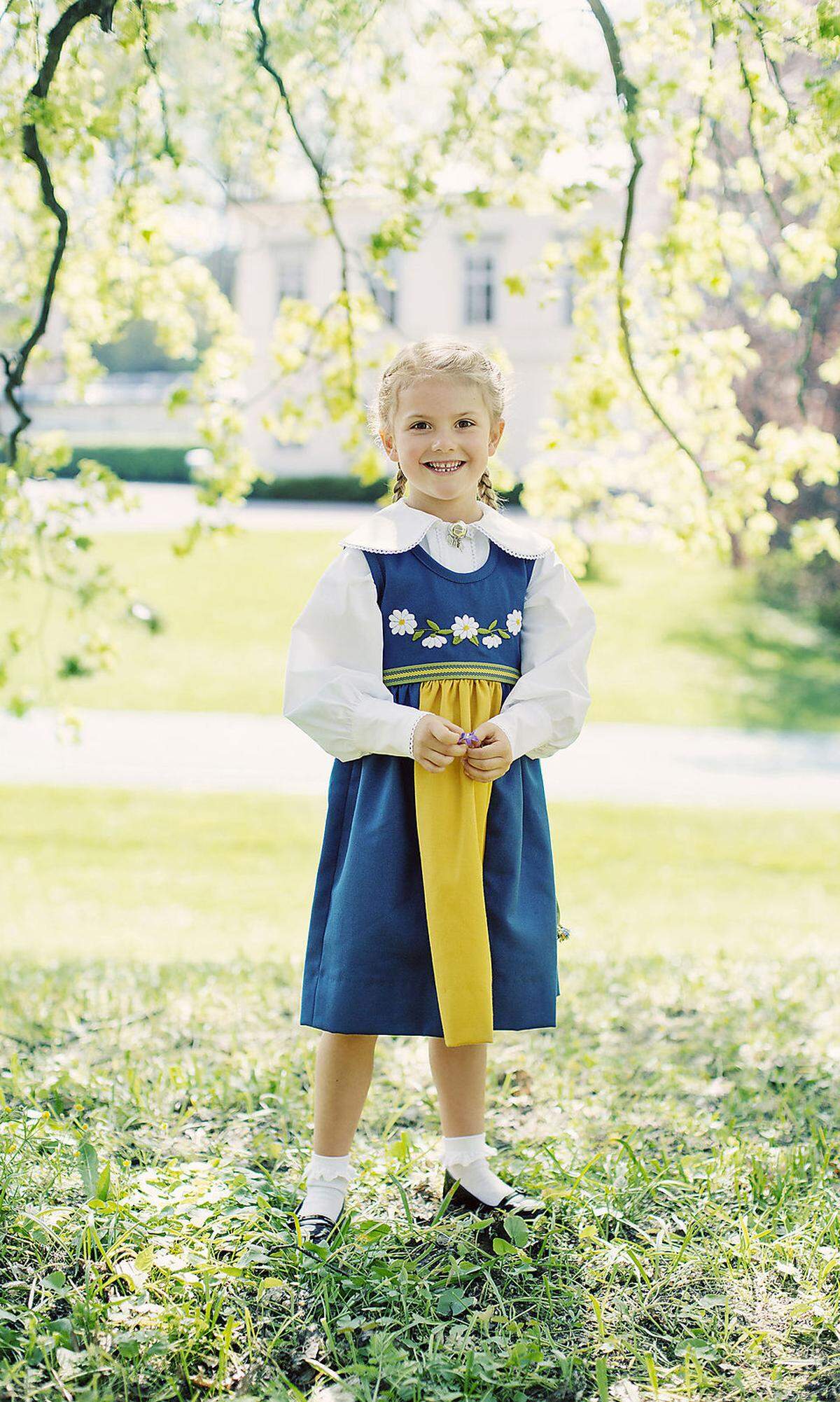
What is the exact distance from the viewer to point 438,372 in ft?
7.28

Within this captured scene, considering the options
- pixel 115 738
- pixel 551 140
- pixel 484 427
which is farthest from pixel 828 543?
pixel 115 738

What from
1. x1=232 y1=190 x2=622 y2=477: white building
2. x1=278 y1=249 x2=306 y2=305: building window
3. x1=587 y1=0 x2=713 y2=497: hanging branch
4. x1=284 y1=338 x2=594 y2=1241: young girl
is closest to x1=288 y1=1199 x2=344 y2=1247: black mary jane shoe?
x1=284 y1=338 x2=594 y2=1241: young girl

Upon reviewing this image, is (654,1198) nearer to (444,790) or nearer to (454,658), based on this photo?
(444,790)

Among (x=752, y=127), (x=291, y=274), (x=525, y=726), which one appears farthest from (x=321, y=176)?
(x=291, y=274)

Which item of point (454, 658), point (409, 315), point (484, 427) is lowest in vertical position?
point (454, 658)

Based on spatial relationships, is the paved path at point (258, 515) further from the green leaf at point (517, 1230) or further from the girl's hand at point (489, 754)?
the green leaf at point (517, 1230)

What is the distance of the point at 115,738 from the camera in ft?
30.5

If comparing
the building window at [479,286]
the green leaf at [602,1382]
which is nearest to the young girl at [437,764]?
the green leaf at [602,1382]

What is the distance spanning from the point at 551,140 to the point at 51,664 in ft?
29.4

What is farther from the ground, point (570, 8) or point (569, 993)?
point (570, 8)

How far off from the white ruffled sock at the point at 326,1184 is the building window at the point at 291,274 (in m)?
21.0

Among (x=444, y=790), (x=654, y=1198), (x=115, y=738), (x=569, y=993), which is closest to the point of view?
(x=444, y=790)

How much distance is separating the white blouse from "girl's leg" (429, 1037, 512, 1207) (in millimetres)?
546

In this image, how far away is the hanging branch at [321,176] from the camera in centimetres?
312
